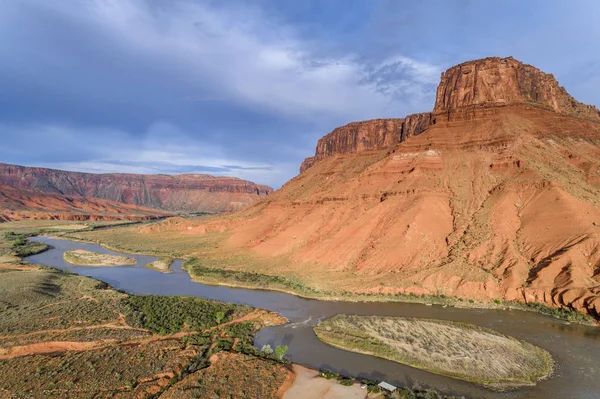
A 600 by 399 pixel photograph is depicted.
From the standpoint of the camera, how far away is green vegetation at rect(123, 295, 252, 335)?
96.0ft

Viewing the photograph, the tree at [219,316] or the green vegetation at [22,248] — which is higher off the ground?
the tree at [219,316]

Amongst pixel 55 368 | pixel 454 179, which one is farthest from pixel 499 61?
pixel 55 368

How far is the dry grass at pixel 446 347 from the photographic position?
2159 centimetres

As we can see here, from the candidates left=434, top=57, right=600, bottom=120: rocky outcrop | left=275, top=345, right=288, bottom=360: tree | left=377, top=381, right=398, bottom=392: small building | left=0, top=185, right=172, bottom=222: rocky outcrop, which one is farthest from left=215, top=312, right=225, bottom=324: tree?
left=0, top=185, right=172, bottom=222: rocky outcrop

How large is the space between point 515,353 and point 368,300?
1467 centimetres

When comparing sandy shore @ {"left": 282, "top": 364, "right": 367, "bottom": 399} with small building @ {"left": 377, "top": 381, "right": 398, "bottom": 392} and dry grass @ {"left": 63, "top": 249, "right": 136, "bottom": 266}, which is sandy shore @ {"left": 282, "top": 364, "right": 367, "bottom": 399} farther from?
dry grass @ {"left": 63, "top": 249, "right": 136, "bottom": 266}

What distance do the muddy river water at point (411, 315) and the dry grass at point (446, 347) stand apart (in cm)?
77

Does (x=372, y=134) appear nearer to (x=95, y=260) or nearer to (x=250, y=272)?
(x=250, y=272)

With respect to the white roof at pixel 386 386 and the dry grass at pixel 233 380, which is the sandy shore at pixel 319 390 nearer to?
the dry grass at pixel 233 380

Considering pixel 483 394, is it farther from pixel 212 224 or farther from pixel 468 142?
pixel 212 224

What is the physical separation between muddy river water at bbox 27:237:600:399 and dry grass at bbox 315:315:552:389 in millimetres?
772

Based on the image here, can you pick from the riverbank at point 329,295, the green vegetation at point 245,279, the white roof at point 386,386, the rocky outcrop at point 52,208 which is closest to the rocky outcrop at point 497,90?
the riverbank at point 329,295

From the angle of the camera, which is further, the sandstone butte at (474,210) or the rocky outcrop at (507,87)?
the rocky outcrop at (507,87)

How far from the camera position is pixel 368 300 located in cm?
3675
